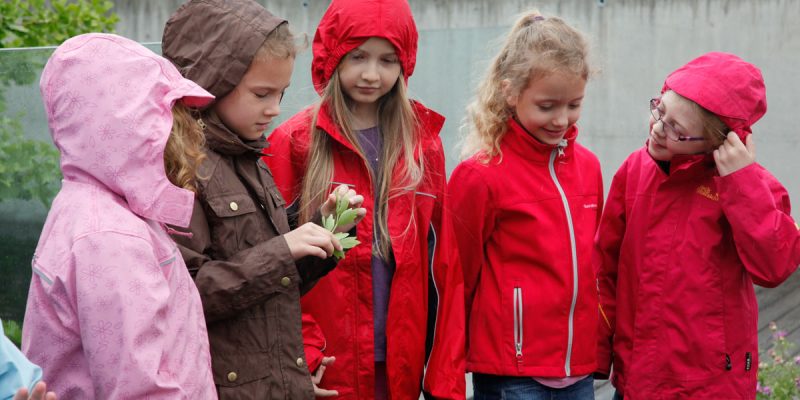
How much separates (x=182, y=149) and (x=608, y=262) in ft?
6.27

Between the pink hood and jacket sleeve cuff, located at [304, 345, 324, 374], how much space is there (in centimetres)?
92

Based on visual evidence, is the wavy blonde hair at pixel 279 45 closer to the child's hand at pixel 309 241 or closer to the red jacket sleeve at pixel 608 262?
the child's hand at pixel 309 241

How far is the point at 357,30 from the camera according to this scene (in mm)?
3654

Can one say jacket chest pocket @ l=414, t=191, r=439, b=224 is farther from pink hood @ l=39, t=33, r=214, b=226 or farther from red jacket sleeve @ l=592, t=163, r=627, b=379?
pink hood @ l=39, t=33, r=214, b=226

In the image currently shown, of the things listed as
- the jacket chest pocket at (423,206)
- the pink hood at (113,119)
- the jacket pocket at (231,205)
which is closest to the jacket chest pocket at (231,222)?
the jacket pocket at (231,205)

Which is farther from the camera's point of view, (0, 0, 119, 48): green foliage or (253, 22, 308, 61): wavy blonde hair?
(0, 0, 119, 48): green foliage

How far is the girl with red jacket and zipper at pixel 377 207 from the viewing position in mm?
3576

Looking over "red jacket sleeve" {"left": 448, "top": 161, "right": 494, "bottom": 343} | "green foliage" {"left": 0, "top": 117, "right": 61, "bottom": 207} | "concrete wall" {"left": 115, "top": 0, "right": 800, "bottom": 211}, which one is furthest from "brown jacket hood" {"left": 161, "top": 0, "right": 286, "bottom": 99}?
"concrete wall" {"left": 115, "top": 0, "right": 800, "bottom": 211}

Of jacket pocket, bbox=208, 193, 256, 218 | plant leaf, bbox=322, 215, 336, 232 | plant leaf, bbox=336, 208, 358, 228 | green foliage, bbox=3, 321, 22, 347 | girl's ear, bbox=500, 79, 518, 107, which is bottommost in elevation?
green foliage, bbox=3, 321, 22, 347

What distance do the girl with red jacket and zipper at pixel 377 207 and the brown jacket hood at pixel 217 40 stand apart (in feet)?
1.81

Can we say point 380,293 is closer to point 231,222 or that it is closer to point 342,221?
point 342,221

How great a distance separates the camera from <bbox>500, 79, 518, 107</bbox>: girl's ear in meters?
3.90

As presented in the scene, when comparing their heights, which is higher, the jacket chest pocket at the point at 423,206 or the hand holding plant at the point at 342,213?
the hand holding plant at the point at 342,213

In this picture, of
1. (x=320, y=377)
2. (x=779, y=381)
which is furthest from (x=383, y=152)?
(x=779, y=381)
